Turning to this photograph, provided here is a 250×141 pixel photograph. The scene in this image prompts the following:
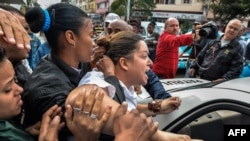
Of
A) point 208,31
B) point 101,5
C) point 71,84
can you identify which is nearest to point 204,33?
point 208,31

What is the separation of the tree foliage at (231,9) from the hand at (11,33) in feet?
82.1

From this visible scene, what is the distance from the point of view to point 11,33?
4.00 ft

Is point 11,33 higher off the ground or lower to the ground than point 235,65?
higher

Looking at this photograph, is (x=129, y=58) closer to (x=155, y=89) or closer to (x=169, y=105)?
(x=169, y=105)

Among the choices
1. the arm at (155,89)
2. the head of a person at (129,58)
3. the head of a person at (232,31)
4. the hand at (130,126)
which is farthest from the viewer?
the head of a person at (232,31)

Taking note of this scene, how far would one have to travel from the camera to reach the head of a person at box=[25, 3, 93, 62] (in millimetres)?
1467

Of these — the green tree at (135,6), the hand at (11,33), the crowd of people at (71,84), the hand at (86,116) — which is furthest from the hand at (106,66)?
the green tree at (135,6)

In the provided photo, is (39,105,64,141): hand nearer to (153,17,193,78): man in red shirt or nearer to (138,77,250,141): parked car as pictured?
(138,77,250,141): parked car

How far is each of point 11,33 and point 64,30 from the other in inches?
11.7

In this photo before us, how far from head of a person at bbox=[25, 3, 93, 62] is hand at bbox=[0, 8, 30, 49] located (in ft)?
0.60

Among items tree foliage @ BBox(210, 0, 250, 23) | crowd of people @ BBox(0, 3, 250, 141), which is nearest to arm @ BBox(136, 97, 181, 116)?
crowd of people @ BBox(0, 3, 250, 141)

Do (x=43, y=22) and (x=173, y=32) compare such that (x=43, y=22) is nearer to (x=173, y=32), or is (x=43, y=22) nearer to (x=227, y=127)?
(x=227, y=127)

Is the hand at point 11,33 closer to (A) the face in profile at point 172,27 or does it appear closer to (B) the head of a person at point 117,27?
(B) the head of a person at point 117,27

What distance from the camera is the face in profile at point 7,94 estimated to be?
3.58 ft
